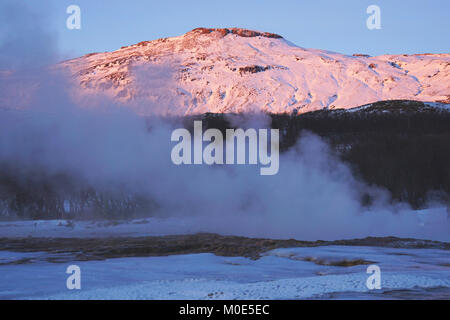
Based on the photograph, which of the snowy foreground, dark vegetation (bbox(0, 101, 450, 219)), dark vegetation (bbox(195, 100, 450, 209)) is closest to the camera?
the snowy foreground

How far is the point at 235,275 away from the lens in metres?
10.4

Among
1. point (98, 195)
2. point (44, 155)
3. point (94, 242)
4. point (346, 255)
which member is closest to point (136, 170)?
point (98, 195)

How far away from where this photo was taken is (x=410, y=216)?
23234 millimetres

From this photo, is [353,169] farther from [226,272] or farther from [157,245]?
[226,272]

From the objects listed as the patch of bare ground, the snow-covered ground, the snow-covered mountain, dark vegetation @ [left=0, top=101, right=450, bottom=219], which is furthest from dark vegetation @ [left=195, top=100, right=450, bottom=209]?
the snow-covered mountain

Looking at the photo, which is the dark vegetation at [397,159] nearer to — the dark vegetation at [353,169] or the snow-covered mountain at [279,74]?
the dark vegetation at [353,169]

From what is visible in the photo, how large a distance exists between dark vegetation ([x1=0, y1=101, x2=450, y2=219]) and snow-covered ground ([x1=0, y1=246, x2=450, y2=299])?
8275 mm

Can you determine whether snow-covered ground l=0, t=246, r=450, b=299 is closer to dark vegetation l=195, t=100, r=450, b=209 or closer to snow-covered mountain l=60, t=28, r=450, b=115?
dark vegetation l=195, t=100, r=450, b=209

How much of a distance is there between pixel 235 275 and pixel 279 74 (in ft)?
474

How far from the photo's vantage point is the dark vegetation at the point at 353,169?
2191 centimetres

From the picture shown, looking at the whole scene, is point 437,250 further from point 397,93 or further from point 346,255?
point 397,93

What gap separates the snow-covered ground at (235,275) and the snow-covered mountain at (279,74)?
106 metres

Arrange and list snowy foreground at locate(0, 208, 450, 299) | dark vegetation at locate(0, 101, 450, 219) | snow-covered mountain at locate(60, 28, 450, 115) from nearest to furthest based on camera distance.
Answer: snowy foreground at locate(0, 208, 450, 299) → dark vegetation at locate(0, 101, 450, 219) → snow-covered mountain at locate(60, 28, 450, 115)

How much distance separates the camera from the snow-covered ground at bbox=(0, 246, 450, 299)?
8.27 m
